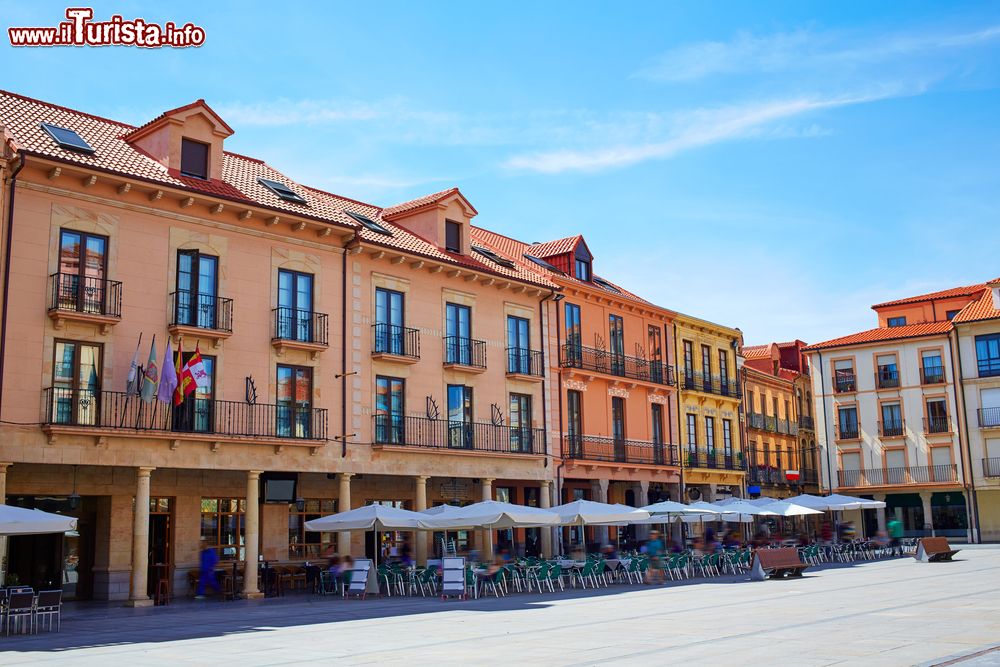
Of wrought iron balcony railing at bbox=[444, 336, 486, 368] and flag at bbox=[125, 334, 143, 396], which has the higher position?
wrought iron balcony railing at bbox=[444, 336, 486, 368]

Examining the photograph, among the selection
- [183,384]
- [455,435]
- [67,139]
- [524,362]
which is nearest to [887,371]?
[524,362]

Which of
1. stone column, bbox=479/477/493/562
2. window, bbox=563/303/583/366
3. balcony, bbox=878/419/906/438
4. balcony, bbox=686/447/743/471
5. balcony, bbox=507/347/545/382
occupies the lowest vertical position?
stone column, bbox=479/477/493/562

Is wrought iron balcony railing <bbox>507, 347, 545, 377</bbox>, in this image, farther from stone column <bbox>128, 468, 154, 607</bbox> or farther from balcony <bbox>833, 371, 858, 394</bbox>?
balcony <bbox>833, 371, 858, 394</bbox>

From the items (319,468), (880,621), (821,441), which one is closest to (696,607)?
(880,621)

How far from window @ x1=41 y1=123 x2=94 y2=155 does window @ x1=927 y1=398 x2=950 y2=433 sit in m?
47.0

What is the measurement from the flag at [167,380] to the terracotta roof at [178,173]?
4.64m

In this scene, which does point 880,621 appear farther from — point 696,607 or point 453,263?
point 453,263

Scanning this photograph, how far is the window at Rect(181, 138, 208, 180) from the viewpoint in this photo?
2772cm

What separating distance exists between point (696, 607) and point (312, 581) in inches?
489

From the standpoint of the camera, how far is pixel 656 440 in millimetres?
43844

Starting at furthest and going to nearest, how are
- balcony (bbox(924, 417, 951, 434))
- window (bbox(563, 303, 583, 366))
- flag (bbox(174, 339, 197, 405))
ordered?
balcony (bbox(924, 417, 951, 434)), window (bbox(563, 303, 583, 366)), flag (bbox(174, 339, 197, 405))

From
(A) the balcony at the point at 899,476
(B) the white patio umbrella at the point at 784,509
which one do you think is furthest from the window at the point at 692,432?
(A) the balcony at the point at 899,476

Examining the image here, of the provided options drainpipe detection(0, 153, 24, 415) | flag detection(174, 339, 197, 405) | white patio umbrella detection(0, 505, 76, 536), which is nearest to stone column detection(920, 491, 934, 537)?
flag detection(174, 339, 197, 405)

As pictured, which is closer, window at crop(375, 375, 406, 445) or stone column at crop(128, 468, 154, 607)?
stone column at crop(128, 468, 154, 607)
